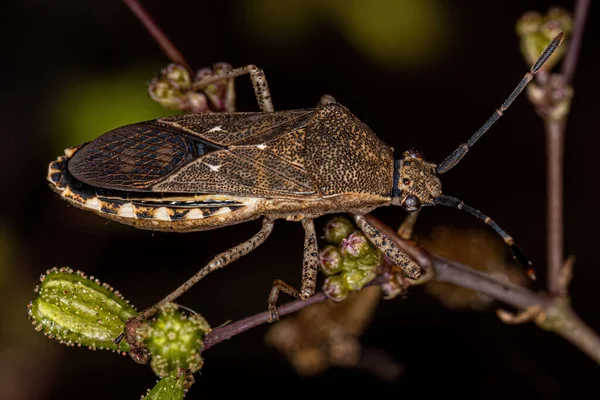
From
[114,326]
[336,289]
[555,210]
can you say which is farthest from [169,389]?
[555,210]

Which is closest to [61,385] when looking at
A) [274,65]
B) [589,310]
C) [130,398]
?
[130,398]

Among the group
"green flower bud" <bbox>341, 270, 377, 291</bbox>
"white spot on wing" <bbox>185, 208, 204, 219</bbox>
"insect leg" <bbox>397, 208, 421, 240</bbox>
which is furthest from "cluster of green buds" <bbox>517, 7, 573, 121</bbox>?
"white spot on wing" <bbox>185, 208, 204, 219</bbox>

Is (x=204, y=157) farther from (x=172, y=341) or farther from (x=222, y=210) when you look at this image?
(x=172, y=341)

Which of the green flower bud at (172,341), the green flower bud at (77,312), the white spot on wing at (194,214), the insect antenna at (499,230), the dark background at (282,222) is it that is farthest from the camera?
the dark background at (282,222)

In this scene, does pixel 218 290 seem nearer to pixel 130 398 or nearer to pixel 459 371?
pixel 130 398

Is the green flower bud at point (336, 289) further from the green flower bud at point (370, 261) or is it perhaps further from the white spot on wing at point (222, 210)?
the white spot on wing at point (222, 210)

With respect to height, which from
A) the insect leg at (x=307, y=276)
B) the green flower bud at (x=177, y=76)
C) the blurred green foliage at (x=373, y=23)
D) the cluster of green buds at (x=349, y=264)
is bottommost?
the insect leg at (x=307, y=276)

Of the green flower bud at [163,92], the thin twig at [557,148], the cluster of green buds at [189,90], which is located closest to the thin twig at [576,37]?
the thin twig at [557,148]
